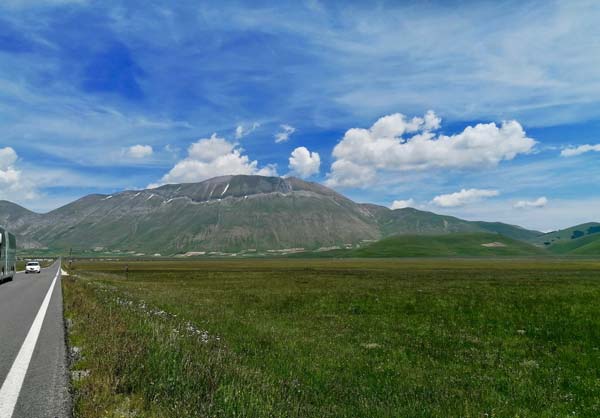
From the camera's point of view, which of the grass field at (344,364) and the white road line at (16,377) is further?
the grass field at (344,364)

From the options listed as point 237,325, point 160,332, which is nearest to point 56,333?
point 160,332

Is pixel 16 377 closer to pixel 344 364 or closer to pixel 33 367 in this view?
pixel 33 367

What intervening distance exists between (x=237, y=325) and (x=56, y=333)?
298 inches

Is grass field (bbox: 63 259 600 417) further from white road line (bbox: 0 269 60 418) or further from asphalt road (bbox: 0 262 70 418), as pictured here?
white road line (bbox: 0 269 60 418)

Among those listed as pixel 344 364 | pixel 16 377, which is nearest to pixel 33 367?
pixel 16 377

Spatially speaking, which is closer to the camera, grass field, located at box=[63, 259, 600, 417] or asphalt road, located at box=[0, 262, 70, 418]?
asphalt road, located at box=[0, 262, 70, 418]

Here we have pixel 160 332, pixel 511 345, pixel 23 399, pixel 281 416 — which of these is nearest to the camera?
pixel 281 416

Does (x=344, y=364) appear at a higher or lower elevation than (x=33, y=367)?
lower

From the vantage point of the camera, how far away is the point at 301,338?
57.9 feet

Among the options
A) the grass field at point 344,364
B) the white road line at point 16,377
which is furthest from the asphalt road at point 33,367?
the grass field at point 344,364

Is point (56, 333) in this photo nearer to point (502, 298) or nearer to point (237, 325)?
point (237, 325)

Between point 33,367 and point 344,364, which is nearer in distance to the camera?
point 33,367

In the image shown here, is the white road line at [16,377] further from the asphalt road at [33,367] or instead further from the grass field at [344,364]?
the grass field at [344,364]

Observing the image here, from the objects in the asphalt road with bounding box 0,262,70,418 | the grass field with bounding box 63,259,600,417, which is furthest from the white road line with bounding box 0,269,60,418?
the grass field with bounding box 63,259,600,417
